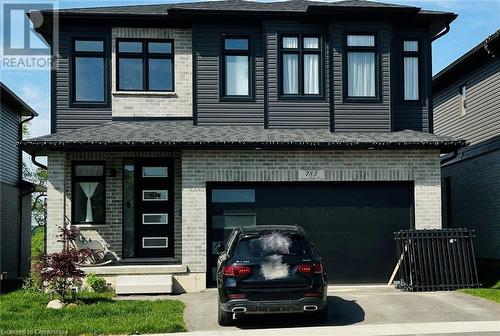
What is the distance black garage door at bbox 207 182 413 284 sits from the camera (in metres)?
15.9

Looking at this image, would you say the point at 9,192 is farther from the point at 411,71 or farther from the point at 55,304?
the point at 411,71

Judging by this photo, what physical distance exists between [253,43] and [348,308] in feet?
26.7

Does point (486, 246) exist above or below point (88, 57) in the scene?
below

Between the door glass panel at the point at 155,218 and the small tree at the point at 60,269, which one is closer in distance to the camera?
the small tree at the point at 60,269

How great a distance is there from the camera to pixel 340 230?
52.5ft

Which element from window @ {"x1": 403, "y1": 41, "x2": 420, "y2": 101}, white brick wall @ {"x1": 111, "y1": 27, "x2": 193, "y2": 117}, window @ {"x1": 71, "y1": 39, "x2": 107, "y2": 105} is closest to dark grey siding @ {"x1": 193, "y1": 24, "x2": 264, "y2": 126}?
white brick wall @ {"x1": 111, "y1": 27, "x2": 193, "y2": 117}

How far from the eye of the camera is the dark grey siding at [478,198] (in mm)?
18828

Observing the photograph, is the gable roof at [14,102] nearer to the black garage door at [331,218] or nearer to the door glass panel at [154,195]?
the door glass panel at [154,195]

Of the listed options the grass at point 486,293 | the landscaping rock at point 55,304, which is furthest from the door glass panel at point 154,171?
the grass at point 486,293

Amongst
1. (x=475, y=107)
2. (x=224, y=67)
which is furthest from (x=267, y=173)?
(x=475, y=107)

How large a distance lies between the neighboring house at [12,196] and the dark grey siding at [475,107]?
15455 millimetres

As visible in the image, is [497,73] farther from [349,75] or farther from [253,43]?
[253,43]

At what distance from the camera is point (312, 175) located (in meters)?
16.0

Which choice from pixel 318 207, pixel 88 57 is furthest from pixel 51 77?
pixel 318 207
